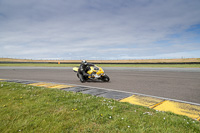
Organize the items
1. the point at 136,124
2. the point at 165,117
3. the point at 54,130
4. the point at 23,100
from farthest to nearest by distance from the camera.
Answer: the point at 23,100
the point at 165,117
the point at 136,124
the point at 54,130

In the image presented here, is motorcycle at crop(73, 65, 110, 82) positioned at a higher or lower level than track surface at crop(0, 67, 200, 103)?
higher

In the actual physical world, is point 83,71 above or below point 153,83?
above

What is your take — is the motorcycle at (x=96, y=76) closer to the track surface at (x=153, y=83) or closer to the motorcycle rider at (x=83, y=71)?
the motorcycle rider at (x=83, y=71)

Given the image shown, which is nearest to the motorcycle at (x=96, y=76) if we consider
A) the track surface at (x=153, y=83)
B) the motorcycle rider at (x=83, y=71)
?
the motorcycle rider at (x=83, y=71)

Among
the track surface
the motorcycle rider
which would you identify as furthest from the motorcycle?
the track surface

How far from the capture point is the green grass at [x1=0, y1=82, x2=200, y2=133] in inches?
126

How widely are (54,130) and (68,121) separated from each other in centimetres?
46

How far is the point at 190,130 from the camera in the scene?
3.18 meters

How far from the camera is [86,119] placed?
365 cm

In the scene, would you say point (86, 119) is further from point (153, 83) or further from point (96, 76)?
point (153, 83)

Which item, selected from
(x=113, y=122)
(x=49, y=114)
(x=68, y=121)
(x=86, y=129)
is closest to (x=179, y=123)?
(x=113, y=122)

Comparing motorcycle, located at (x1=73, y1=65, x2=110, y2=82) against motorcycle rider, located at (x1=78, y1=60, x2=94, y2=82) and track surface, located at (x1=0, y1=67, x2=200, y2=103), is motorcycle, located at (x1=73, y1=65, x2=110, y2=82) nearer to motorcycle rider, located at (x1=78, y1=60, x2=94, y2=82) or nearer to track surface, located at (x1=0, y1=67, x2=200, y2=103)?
motorcycle rider, located at (x1=78, y1=60, x2=94, y2=82)

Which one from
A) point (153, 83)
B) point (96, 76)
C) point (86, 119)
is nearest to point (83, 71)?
point (96, 76)

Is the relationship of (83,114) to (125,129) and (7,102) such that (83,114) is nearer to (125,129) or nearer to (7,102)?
(125,129)
